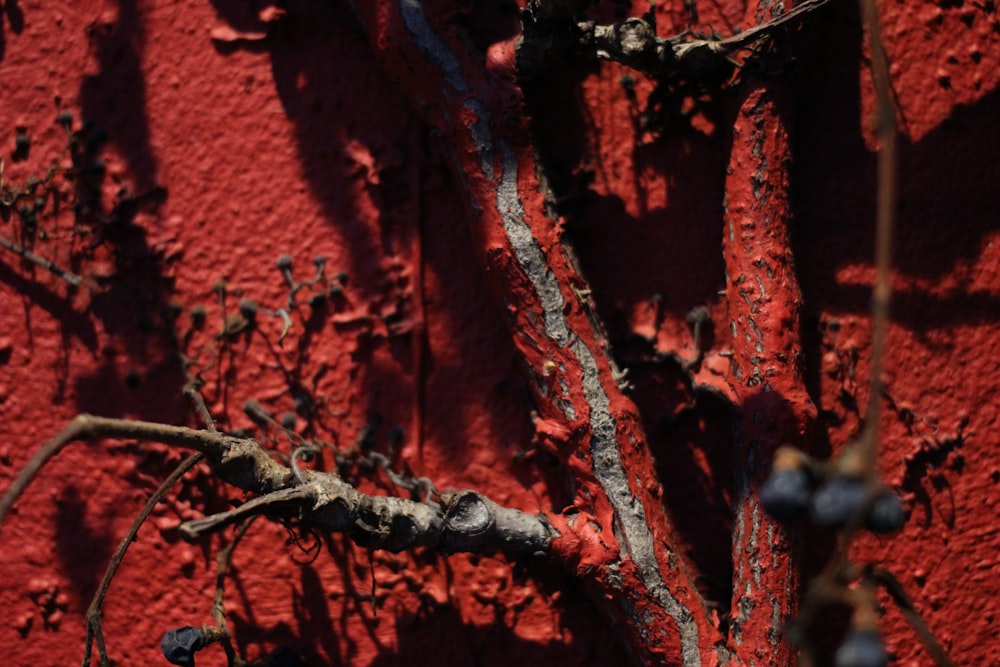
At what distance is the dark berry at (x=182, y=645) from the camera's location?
1646 mm

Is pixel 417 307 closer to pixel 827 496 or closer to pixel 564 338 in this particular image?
pixel 564 338

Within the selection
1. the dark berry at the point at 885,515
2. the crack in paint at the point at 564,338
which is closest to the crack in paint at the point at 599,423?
the crack in paint at the point at 564,338

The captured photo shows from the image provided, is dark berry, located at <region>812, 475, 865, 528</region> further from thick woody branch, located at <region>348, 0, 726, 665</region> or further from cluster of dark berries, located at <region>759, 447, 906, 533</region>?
thick woody branch, located at <region>348, 0, 726, 665</region>

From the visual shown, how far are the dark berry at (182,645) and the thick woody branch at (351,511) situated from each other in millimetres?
314

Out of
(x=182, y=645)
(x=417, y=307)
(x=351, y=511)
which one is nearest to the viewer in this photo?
(x=351, y=511)

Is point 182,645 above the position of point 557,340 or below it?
below

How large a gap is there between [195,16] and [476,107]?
2.25ft

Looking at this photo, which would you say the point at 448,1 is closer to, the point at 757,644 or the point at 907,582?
the point at 757,644

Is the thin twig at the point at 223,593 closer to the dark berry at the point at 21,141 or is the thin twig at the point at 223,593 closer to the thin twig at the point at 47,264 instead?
the thin twig at the point at 47,264

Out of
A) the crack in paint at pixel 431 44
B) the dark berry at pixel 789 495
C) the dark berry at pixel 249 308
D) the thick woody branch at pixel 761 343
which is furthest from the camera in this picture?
the dark berry at pixel 249 308

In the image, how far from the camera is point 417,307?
1.88 meters

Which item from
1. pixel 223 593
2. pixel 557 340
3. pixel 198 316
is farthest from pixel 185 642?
pixel 557 340

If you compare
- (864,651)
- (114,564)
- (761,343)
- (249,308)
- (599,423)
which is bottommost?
(864,651)

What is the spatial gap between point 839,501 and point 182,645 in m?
1.25
